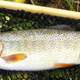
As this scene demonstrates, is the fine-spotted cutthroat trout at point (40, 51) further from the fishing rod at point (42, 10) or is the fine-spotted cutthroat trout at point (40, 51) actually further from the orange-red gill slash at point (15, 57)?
the fishing rod at point (42, 10)

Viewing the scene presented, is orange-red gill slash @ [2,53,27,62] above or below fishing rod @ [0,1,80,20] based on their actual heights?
below

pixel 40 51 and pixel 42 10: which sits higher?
pixel 42 10

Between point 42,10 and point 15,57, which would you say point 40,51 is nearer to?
point 15,57

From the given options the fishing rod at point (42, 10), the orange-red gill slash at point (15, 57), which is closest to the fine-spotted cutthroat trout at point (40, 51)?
the orange-red gill slash at point (15, 57)

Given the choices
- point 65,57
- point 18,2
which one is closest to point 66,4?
point 18,2

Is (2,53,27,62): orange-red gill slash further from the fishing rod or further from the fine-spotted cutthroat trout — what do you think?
the fishing rod

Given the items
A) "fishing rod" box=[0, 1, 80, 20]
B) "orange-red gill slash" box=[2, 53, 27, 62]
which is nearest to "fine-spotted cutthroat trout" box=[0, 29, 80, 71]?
"orange-red gill slash" box=[2, 53, 27, 62]

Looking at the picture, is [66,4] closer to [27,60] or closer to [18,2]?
[18,2]

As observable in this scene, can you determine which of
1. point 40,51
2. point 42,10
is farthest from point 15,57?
point 42,10
